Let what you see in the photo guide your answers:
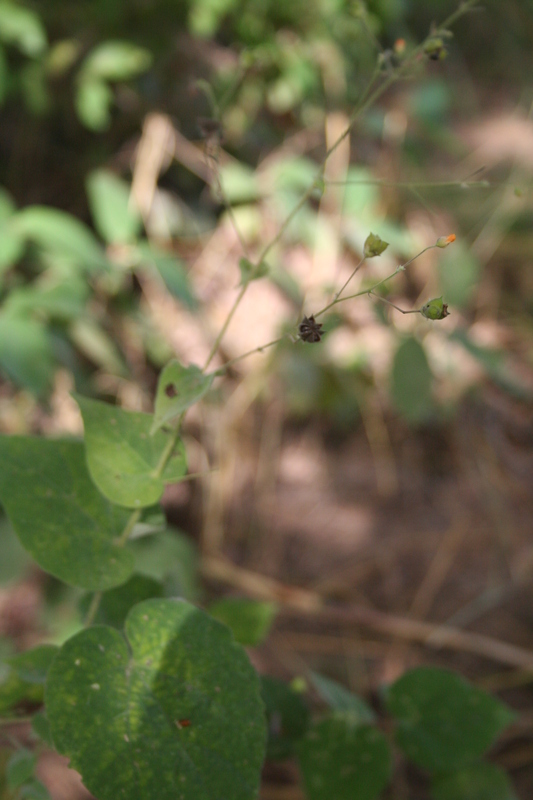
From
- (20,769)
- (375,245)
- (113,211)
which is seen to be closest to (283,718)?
(20,769)

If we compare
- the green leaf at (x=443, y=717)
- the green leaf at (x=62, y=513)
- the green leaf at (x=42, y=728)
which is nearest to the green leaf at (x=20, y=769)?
the green leaf at (x=42, y=728)

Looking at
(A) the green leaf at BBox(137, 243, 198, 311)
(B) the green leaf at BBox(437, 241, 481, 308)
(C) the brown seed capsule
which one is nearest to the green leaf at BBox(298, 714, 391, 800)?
(C) the brown seed capsule

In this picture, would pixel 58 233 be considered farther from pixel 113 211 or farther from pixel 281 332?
pixel 281 332

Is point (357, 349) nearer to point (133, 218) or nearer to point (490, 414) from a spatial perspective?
Answer: point (490, 414)

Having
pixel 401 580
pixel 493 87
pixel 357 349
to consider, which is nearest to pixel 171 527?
pixel 401 580

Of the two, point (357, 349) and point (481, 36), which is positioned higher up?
point (481, 36)

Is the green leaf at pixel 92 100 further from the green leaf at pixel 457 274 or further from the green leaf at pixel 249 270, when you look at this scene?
the green leaf at pixel 249 270
